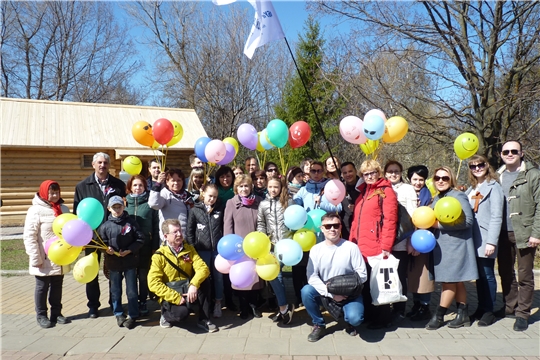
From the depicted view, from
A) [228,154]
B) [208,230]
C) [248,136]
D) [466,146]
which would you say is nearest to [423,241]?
[466,146]

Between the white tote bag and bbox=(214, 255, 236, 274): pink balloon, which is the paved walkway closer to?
the white tote bag

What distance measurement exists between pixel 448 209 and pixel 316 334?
76.0 inches

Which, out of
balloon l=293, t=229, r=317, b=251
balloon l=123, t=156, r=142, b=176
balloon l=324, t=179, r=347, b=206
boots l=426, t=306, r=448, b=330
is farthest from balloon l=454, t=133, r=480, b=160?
balloon l=123, t=156, r=142, b=176

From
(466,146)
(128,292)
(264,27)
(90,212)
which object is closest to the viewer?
(90,212)

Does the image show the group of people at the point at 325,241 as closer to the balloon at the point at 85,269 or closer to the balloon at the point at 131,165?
the balloon at the point at 85,269

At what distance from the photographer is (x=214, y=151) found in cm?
553

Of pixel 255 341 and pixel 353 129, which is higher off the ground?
pixel 353 129

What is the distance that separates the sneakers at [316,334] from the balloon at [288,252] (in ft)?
2.50

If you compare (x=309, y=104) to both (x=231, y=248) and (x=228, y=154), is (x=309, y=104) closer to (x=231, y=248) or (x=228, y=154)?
(x=228, y=154)

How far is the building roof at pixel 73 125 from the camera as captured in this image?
1448 centimetres

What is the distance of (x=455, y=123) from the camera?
9727mm

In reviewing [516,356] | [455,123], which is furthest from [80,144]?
[516,356]

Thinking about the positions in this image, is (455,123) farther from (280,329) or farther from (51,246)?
(51,246)

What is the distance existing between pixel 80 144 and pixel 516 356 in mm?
14419
